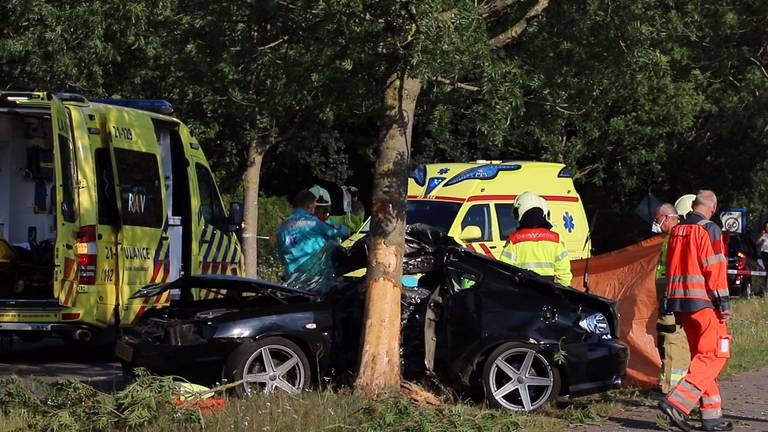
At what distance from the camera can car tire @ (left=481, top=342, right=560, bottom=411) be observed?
9.11 metres

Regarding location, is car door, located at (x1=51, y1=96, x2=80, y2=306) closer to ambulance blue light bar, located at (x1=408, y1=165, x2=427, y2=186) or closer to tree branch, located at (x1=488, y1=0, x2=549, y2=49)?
tree branch, located at (x1=488, y1=0, x2=549, y2=49)

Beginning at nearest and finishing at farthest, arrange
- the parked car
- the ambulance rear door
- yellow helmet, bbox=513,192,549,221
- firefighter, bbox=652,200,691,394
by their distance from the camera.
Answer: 1. firefighter, bbox=652,200,691,394
2. yellow helmet, bbox=513,192,549,221
3. the ambulance rear door
4. the parked car

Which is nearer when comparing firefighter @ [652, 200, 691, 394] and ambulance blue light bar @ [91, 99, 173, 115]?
firefighter @ [652, 200, 691, 394]

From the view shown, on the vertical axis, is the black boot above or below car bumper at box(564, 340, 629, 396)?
below

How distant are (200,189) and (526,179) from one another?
4.69m

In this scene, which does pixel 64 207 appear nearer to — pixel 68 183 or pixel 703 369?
pixel 68 183

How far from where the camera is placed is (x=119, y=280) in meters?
12.6

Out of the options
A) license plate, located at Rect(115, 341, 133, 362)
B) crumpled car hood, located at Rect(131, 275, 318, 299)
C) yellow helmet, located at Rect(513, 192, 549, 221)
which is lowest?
license plate, located at Rect(115, 341, 133, 362)

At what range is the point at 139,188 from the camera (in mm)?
13000

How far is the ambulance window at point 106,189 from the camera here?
1257 cm

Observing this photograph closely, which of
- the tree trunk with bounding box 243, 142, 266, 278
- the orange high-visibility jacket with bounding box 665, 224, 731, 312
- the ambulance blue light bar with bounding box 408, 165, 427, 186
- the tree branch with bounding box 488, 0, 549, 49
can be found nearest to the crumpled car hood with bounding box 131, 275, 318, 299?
the tree branch with bounding box 488, 0, 549, 49

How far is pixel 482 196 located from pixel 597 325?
21.9 feet

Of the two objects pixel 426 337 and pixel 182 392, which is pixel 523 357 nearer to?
pixel 426 337

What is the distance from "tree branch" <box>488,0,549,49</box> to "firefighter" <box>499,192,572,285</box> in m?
1.50
